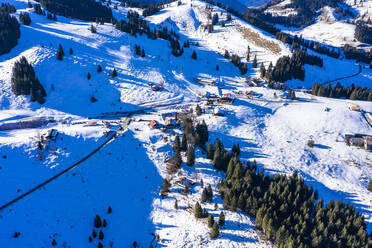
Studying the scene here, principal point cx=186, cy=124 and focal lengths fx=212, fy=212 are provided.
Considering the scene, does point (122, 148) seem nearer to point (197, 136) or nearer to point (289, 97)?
point (197, 136)

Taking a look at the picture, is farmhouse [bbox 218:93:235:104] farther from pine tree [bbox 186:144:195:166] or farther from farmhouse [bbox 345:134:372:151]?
farmhouse [bbox 345:134:372:151]

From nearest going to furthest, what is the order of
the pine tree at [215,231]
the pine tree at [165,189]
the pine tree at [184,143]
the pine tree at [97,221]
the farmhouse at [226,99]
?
1. the pine tree at [215,231]
2. the pine tree at [97,221]
3. the pine tree at [165,189]
4. the pine tree at [184,143]
5. the farmhouse at [226,99]

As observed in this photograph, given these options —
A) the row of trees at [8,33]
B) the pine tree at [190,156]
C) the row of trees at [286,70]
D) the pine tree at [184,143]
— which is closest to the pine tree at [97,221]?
the pine tree at [190,156]

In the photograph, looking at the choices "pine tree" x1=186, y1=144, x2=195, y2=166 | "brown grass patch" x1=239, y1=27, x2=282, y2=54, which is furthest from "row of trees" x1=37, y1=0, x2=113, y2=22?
"pine tree" x1=186, y1=144, x2=195, y2=166

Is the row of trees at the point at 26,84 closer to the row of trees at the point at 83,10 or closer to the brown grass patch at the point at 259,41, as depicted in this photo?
the row of trees at the point at 83,10

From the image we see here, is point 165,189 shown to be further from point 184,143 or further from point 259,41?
point 259,41
